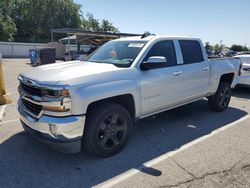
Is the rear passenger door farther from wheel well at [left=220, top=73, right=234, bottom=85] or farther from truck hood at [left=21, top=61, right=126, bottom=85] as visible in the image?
truck hood at [left=21, top=61, right=126, bottom=85]

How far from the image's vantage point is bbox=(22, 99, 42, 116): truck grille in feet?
11.5

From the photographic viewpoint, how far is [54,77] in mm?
3479

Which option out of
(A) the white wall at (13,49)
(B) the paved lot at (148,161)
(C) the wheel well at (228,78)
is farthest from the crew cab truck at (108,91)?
(A) the white wall at (13,49)

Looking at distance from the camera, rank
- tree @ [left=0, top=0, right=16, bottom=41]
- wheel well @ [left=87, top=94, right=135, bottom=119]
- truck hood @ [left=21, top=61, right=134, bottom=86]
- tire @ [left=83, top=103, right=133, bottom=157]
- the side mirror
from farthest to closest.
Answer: tree @ [left=0, top=0, right=16, bottom=41] → the side mirror → wheel well @ [left=87, top=94, right=135, bottom=119] → tire @ [left=83, top=103, right=133, bottom=157] → truck hood @ [left=21, top=61, right=134, bottom=86]

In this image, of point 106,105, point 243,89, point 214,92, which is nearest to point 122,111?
point 106,105

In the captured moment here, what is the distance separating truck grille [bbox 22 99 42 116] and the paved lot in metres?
0.78

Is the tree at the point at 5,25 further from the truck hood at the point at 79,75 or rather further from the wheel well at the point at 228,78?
the truck hood at the point at 79,75

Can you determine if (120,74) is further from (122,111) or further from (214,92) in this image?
(214,92)

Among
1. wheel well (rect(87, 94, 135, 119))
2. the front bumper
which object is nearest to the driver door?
wheel well (rect(87, 94, 135, 119))

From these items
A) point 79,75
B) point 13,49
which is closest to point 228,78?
point 79,75

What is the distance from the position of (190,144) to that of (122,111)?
149cm

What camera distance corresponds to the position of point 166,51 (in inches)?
191

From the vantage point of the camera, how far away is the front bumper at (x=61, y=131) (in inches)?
130

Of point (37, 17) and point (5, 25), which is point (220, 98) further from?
point (37, 17)
